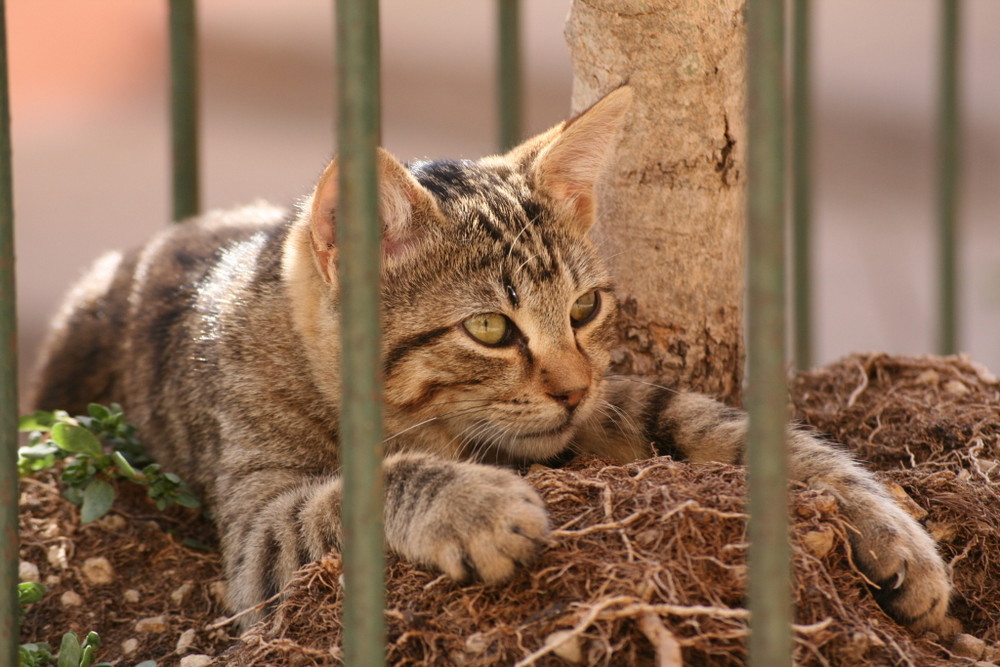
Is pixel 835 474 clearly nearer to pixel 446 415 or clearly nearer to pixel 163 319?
pixel 446 415

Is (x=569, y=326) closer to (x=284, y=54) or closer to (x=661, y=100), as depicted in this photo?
(x=661, y=100)

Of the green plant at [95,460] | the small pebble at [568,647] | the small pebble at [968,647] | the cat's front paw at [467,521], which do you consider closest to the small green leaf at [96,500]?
the green plant at [95,460]

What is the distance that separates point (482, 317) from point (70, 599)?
1.04 meters

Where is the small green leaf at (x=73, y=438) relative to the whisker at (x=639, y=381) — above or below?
below

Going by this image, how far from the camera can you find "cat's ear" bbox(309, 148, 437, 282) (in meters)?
2.10

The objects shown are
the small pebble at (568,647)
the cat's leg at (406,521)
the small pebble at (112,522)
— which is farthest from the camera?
the small pebble at (112,522)

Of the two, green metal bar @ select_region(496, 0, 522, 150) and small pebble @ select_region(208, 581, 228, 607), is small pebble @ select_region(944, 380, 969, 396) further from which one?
small pebble @ select_region(208, 581, 228, 607)

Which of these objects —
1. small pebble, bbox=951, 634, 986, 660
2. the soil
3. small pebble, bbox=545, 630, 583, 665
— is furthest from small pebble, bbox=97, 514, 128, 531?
small pebble, bbox=951, 634, 986, 660

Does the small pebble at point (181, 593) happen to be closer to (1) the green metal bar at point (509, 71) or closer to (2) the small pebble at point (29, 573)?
(2) the small pebble at point (29, 573)

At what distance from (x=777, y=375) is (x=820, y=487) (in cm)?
68

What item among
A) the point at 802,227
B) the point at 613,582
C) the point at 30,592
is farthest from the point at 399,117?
the point at 613,582

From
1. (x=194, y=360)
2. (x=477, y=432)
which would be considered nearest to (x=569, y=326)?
(x=477, y=432)

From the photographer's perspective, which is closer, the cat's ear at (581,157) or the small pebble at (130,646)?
the small pebble at (130,646)

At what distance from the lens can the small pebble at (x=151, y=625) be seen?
2.17 m
